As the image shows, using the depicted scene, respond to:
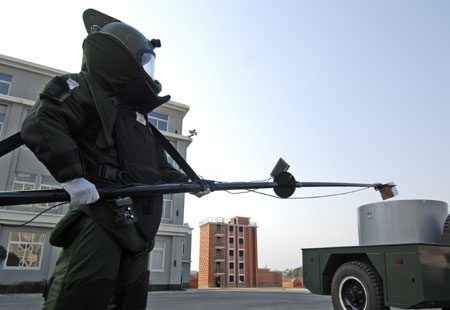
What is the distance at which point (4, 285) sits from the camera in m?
17.0

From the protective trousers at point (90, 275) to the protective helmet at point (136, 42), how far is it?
1.14 meters

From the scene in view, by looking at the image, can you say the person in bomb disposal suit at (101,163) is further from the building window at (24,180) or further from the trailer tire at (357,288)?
the building window at (24,180)

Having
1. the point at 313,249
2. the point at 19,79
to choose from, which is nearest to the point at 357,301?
the point at 313,249

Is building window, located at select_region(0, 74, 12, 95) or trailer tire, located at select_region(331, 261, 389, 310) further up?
building window, located at select_region(0, 74, 12, 95)

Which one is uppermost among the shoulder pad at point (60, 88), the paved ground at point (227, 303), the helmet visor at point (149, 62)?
the helmet visor at point (149, 62)

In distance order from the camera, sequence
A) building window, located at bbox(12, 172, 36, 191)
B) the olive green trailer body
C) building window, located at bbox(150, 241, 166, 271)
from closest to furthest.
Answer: the olive green trailer body, building window, located at bbox(12, 172, 36, 191), building window, located at bbox(150, 241, 166, 271)

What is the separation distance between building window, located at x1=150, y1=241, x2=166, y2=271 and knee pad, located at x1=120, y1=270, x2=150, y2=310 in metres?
21.6

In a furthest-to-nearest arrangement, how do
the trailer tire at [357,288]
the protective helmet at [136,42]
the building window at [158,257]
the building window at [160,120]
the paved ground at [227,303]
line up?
the building window at [160,120]
the building window at [158,257]
the paved ground at [227,303]
the trailer tire at [357,288]
the protective helmet at [136,42]

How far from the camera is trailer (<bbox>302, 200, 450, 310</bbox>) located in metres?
4.03

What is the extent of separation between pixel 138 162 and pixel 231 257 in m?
75.7

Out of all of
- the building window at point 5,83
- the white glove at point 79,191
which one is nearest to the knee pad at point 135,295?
the white glove at point 79,191

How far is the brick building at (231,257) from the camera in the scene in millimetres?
72938

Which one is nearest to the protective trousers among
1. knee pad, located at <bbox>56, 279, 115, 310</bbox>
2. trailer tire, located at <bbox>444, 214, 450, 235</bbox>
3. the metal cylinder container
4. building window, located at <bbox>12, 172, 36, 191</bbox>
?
knee pad, located at <bbox>56, 279, 115, 310</bbox>

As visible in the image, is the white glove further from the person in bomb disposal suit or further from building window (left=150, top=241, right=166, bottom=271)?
building window (left=150, top=241, right=166, bottom=271)
